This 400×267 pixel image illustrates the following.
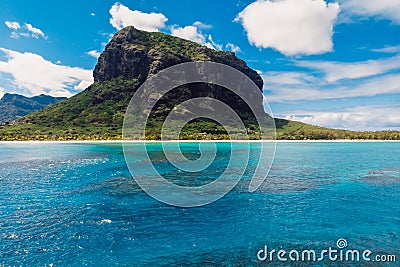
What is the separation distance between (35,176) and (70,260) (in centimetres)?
3820

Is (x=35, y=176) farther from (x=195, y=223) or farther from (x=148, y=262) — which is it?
(x=148, y=262)

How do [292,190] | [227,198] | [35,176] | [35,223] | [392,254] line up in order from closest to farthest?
[392,254] < [35,223] < [227,198] < [292,190] < [35,176]

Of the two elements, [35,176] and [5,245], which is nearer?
[5,245]

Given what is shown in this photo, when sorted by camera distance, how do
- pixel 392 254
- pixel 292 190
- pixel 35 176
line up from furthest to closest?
1. pixel 35 176
2. pixel 292 190
3. pixel 392 254

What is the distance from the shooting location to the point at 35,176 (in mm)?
A: 50062

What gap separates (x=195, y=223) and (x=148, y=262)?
7860 mm

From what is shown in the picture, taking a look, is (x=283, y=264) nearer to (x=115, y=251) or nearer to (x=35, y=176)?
(x=115, y=251)

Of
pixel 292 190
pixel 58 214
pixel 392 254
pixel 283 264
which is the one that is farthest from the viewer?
pixel 292 190

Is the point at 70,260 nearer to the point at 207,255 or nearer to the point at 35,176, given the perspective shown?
the point at 207,255

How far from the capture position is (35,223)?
24891mm

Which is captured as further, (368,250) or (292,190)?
(292,190)

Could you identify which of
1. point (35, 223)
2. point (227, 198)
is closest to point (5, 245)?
point (35, 223)

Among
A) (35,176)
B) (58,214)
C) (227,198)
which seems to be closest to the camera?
(58,214)

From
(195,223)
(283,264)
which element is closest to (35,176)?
(195,223)
